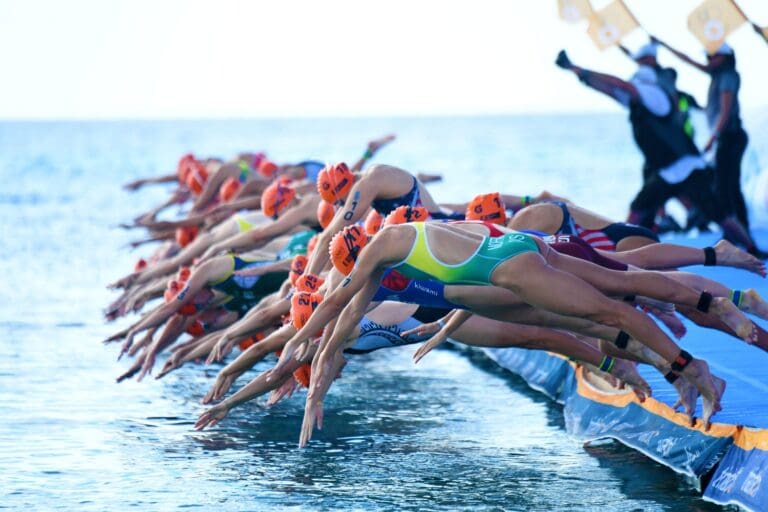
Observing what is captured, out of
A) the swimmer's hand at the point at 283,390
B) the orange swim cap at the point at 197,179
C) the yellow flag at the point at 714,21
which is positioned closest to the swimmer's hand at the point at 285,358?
the swimmer's hand at the point at 283,390

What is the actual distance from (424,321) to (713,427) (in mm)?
2193

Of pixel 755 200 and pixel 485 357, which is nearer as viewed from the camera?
pixel 485 357

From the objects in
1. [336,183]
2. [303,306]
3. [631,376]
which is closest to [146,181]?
[336,183]

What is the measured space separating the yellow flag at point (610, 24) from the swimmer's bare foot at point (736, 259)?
663 centimetres

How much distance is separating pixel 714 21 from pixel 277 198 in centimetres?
453

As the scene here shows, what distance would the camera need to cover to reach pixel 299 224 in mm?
11109

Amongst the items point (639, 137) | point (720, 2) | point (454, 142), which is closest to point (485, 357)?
point (639, 137)

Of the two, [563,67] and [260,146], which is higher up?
[563,67]

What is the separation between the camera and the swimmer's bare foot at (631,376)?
820 centimetres

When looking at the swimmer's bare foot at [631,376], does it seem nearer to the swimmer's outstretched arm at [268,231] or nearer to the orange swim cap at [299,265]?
the orange swim cap at [299,265]

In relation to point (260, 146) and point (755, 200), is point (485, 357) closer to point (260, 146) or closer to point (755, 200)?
point (755, 200)

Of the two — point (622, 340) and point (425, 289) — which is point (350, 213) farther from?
point (622, 340)

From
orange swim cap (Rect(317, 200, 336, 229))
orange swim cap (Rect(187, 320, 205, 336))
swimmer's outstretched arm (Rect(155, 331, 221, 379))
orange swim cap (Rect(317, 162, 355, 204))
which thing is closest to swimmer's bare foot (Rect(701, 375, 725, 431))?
orange swim cap (Rect(317, 162, 355, 204))

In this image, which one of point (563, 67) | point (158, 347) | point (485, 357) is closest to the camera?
point (158, 347)
